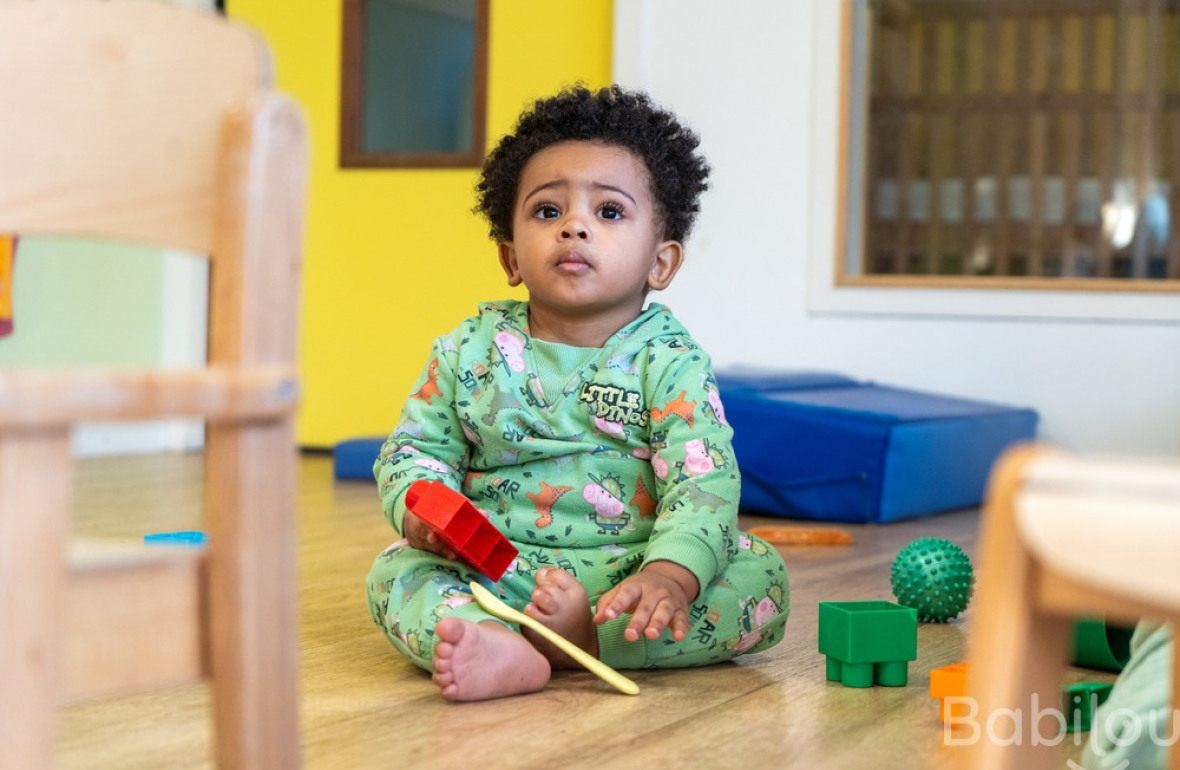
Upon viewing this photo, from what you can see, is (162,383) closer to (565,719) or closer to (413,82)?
(565,719)

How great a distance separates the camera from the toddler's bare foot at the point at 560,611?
1.29 m

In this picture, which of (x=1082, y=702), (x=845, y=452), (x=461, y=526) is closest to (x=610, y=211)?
(x=461, y=526)

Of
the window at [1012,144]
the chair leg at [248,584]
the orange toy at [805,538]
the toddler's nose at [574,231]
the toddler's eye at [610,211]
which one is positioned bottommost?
the orange toy at [805,538]

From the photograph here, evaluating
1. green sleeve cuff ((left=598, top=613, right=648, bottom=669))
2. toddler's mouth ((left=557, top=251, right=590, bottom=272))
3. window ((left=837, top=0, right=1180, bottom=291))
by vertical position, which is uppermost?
window ((left=837, top=0, right=1180, bottom=291))

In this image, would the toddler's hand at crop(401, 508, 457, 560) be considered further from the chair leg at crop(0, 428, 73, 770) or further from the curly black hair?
the chair leg at crop(0, 428, 73, 770)

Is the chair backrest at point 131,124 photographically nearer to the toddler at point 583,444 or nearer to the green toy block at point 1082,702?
the toddler at point 583,444

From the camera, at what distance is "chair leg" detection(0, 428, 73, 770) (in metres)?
0.60

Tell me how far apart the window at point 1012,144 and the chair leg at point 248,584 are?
2.49m

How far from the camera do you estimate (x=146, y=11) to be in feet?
2.39

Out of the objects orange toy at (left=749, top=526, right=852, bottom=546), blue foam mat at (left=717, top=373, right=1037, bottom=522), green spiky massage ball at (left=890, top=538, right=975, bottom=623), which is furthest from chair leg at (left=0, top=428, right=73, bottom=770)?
blue foam mat at (left=717, top=373, right=1037, bottom=522)

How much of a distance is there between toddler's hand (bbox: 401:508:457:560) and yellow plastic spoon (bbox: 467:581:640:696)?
1.8 inches

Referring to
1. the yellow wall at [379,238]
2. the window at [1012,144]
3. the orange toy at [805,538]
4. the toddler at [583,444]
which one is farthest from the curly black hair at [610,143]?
the yellow wall at [379,238]

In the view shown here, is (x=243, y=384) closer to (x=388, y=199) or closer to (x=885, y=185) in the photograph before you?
(x=885, y=185)

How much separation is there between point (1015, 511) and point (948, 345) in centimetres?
260
